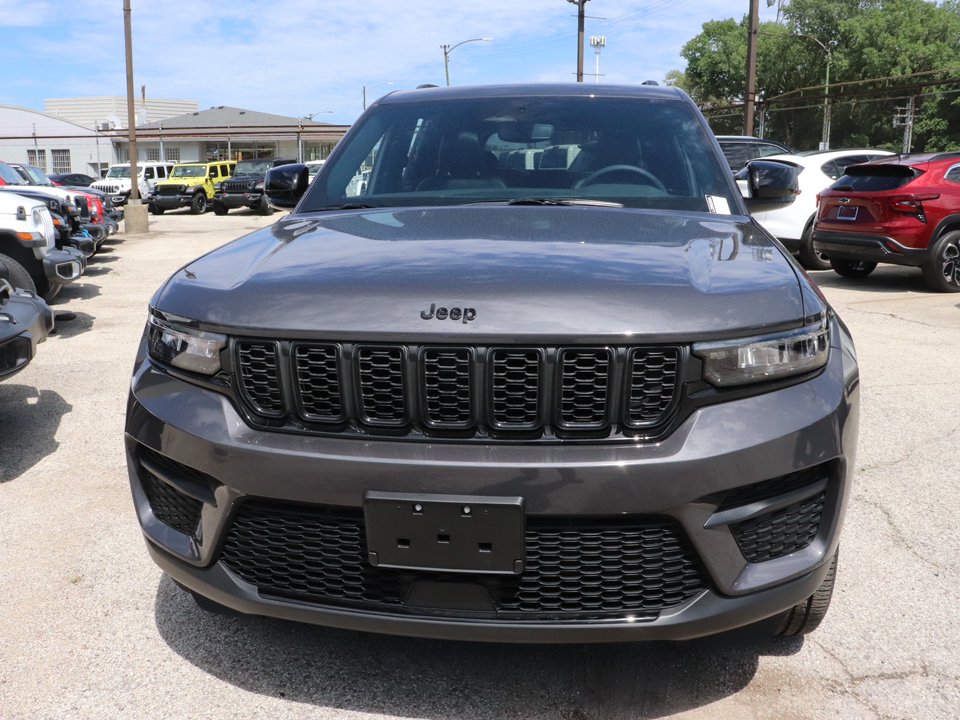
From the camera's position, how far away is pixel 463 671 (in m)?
2.50

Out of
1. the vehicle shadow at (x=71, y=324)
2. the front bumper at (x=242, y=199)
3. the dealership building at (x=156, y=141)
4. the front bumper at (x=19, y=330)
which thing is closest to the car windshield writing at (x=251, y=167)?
the front bumper at (x=242, y=199)

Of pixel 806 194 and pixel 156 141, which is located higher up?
pixel 156 141

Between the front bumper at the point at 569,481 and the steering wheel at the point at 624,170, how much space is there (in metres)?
1.20

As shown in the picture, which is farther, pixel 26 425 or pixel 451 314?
pixel 26 425

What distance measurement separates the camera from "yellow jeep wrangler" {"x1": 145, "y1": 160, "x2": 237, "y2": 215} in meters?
31.0

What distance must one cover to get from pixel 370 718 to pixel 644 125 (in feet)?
7.77

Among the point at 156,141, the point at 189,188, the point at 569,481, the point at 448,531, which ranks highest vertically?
the point at 156,141

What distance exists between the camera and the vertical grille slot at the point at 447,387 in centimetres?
200

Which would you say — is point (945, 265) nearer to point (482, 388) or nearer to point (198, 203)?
point (482, 388)

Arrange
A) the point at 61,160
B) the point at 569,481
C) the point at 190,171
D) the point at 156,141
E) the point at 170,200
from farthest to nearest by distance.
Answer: the point at 61,160
the point at 156,141
the point at 190,171
the point at 170,200
the point at 569,481

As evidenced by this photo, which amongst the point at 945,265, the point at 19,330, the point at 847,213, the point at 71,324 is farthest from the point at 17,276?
the point at 945,265

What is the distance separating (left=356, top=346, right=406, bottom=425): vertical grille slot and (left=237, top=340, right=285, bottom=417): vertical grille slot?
0.71 ft

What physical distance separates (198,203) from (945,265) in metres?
26.8

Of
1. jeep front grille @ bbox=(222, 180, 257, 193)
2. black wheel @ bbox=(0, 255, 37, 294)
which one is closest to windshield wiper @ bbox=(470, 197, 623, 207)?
black wheel @ bbox=(0, 255, 37, 294)
